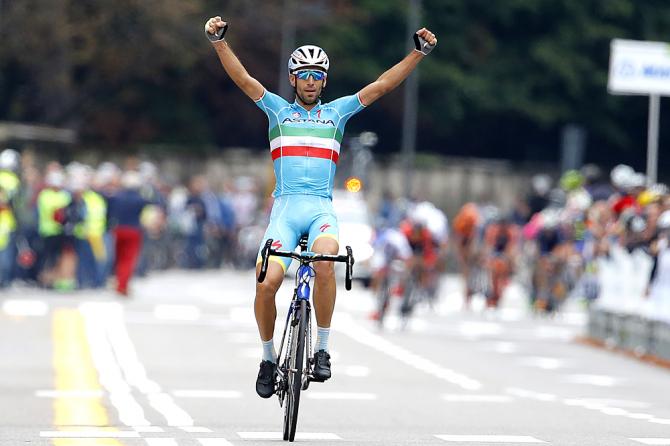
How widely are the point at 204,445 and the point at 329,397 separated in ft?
14.1

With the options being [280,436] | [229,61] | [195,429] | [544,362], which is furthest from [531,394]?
[229,61]

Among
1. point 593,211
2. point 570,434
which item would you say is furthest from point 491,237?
point 570,434

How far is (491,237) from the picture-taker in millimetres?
34469

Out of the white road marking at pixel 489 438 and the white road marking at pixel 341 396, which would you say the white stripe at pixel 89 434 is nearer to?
the white road marking at pixel 489 438

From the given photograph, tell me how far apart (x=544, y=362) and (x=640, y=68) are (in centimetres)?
863

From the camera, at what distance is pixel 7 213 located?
32719 millimetres

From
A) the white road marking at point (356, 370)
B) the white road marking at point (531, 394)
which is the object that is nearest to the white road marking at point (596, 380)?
the white road marking at point (531, 394)

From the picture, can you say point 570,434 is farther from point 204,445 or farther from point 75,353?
point 75,353

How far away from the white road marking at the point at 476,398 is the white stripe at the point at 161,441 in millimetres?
4247

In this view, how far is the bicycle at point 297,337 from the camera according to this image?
511 inches

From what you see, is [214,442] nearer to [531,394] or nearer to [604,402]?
[604,402]

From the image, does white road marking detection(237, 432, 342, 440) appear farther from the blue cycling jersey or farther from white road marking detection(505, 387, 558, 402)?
white road marking detection(505, 387, 558, 402)

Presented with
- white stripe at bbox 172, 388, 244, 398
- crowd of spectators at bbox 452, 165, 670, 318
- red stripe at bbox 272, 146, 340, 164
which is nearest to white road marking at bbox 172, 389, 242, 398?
white stripe at bbox 172, 388, 244, 398

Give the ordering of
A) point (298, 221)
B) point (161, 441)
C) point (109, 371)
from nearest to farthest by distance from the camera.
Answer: point (161, 441) < point (298, 221) < point (109, 371)
